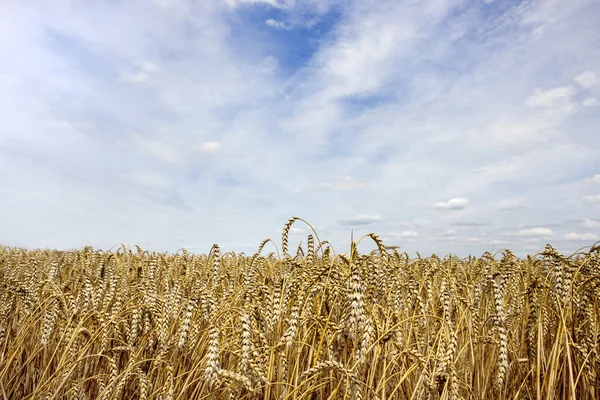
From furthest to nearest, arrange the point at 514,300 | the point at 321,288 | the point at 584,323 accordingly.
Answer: the point at 514,300 → the point at 584,323 → the point at 321,288

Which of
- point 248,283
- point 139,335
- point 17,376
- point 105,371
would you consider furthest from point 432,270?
point 17,376

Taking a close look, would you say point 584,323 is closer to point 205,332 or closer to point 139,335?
point 205,332

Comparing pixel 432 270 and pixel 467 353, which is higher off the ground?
pixel 432 270

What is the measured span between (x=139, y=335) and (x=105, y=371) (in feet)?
1.21

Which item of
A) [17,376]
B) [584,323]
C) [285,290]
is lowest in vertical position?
[17,376]

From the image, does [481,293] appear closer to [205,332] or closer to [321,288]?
[321,288]

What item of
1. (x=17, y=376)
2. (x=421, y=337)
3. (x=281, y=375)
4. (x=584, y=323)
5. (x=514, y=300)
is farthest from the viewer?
(x=514, y=300)

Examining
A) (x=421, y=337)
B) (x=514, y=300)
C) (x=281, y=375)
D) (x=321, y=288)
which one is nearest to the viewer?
(x=281, y=375)

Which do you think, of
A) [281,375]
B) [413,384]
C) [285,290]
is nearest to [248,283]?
[285,290]

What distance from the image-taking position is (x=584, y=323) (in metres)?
2.95

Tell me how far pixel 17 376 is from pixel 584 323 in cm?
433

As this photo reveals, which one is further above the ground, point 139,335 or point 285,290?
point 285,290

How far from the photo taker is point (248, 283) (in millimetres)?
2875

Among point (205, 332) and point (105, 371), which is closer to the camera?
point (205, 332)
